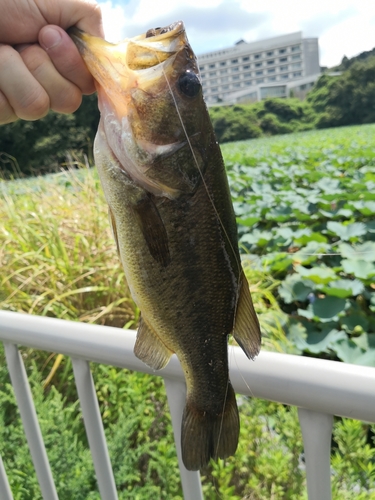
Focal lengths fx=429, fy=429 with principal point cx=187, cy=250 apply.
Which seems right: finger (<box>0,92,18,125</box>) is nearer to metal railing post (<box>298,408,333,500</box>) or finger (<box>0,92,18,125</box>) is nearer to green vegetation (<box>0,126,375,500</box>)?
green vegetation (<box>0,126,375,500</box>)

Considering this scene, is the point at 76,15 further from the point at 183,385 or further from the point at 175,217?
the point at 183,385

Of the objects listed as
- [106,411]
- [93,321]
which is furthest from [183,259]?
[93,321]

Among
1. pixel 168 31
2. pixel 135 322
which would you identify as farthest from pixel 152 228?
pixel 135 322

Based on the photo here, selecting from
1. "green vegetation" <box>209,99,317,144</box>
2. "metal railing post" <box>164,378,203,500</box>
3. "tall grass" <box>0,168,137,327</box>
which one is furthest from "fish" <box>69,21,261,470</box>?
"green vegetation" <box>209,99,317,144</box>

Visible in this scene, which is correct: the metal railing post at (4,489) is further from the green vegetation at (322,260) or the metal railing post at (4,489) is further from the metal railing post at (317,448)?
the green vegetation at (322,260)

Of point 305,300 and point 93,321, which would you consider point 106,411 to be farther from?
point 305,300

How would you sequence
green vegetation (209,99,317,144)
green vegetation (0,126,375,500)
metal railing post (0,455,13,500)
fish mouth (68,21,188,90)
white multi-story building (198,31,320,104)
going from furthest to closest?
white multi-story building (198,31,320,104)
green vegetation (209,99,317,144)
green vegetation (0,126,375,500)
metal railing post (0,455,13,500)
fish mouth (68,21,188,90)

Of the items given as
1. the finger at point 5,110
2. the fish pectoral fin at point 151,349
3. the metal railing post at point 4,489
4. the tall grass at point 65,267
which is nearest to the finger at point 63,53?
the finger at point 5,110
